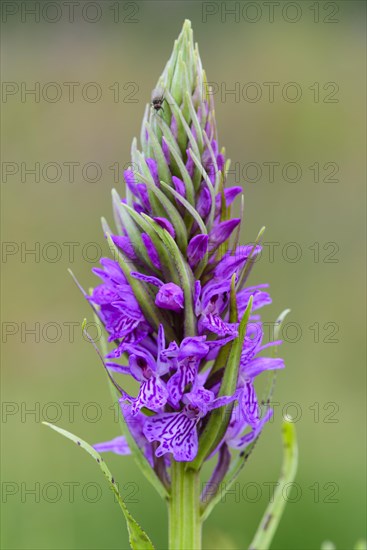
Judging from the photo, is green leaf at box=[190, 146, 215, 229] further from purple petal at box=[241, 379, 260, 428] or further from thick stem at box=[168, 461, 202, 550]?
thick stem at box=[168, 461, 202, 550]

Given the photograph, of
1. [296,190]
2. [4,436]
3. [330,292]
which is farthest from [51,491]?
[296,190]

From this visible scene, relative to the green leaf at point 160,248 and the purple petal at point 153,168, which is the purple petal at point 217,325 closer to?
the green leaf at point 160,248

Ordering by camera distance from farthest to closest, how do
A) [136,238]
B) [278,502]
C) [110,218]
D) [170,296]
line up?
[110,218] < [278,502] < [136,238] < [170,296]

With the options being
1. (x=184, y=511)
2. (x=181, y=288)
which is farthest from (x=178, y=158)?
(x=184, y=511)

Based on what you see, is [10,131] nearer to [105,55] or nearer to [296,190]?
[105,55]

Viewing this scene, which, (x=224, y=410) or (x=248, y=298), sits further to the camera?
(x=248, y=298)

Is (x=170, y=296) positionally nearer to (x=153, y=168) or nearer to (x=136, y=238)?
(x=136, y=238)

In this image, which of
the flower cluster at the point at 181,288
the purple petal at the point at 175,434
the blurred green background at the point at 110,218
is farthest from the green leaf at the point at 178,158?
the blurred green background at the point at 110,218

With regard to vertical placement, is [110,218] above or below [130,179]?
above
